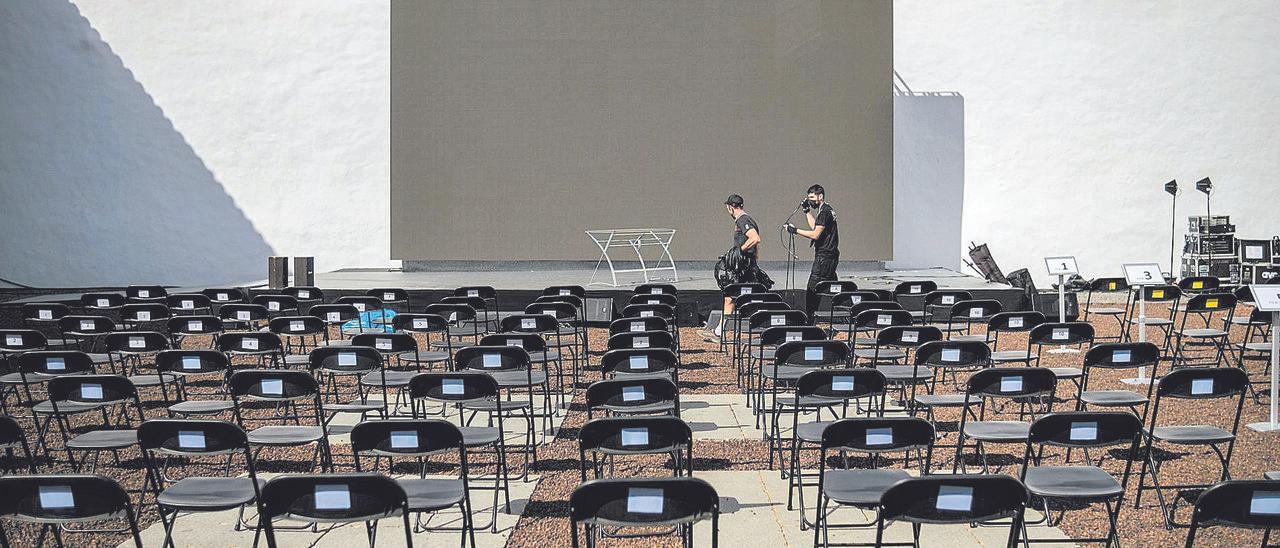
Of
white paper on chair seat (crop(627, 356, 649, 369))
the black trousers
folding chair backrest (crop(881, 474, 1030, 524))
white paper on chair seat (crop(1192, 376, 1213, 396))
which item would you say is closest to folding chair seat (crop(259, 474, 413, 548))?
folding chair backrest (crop(881, 474, 1030, 524))

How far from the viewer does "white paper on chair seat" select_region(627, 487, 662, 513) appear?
132 inches

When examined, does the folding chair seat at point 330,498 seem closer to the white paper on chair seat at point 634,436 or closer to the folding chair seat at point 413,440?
the folding chair seat at point 413,440

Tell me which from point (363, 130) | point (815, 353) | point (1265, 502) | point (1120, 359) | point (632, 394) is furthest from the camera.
→ point (363, 130)

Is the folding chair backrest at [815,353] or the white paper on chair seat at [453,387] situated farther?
Answer: the folding chair backrest at [815,353]

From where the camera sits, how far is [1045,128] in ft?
→ 56.5

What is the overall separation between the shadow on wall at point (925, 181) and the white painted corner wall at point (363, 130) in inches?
1.2

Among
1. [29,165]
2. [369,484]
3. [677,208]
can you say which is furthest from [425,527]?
[29,165]

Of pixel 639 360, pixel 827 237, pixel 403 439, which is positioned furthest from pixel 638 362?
pixel 827 237

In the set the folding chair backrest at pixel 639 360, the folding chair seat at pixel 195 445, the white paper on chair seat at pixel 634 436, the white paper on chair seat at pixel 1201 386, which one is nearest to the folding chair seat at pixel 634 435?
the white paper on chair seat at pixel 634 436

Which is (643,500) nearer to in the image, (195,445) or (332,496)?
(332,496)

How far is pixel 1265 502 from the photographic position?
3.30 metres

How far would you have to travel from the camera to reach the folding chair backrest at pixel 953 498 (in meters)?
3.38

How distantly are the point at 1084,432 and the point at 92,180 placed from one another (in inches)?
688

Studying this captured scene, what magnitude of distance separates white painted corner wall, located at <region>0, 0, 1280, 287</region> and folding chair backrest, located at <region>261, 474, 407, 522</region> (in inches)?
582
